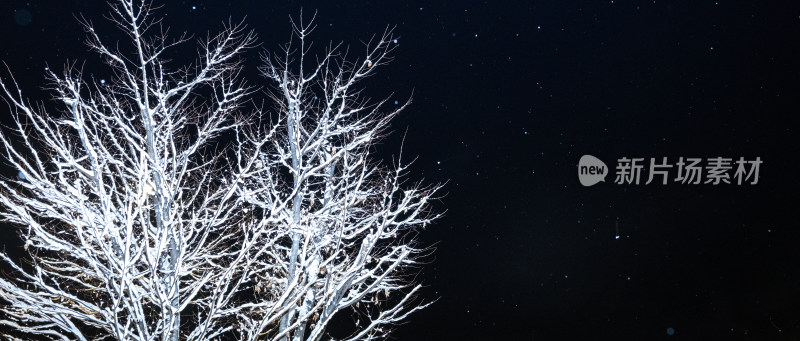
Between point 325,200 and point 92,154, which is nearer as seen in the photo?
point 92,154

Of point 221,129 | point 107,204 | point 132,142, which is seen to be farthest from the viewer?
point 221,129

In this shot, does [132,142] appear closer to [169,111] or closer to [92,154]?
[169,111]

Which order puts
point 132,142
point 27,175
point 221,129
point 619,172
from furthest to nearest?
point 619,172 → point 221,129 → point 132,142 → point 27,175

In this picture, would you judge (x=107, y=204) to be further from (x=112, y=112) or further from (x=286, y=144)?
(x=286, y=144)

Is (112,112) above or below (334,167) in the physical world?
above

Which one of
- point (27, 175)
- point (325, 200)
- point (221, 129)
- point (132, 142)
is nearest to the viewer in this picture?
point (27, 175)

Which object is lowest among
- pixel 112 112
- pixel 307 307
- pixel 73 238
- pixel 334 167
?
pixel 307 307

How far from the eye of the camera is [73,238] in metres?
6.67

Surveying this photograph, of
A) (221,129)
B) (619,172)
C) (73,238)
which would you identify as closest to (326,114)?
(221,129)

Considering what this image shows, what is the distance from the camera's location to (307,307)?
613 cm

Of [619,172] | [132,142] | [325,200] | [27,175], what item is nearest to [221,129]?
[132,142]

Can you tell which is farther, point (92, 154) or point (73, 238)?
point (73, 238)

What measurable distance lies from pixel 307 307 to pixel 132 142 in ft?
8.84

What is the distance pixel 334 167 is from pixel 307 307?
6.67 feet
